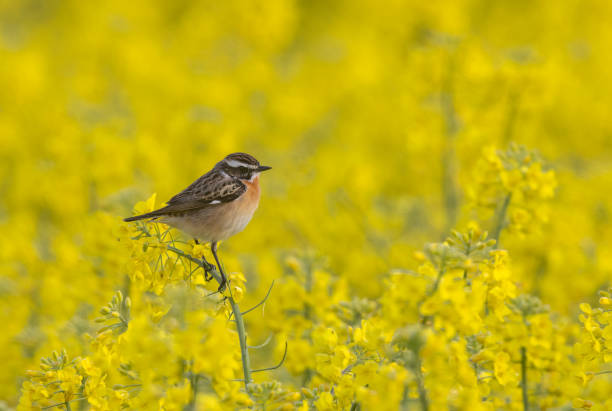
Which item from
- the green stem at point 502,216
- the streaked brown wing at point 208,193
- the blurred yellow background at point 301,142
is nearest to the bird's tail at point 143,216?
the blurred yellow background at point 301,142

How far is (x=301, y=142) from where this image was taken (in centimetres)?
1151

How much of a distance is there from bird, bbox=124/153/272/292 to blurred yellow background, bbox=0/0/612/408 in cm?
44

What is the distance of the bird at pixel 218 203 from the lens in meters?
3.86

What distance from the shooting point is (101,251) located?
189 inches

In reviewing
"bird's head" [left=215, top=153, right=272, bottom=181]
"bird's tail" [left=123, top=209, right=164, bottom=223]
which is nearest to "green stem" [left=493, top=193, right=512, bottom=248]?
"bird's head" [left=215, top=153, right=272, bottom=181]

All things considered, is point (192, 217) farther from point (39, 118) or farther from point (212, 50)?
point (212, 50)

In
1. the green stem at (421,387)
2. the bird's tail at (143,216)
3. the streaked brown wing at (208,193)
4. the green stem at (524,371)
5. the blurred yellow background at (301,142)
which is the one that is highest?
the blurred yellow background at (301,142)

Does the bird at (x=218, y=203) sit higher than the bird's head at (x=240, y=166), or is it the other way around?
the bird's head at (x=240, y=166)

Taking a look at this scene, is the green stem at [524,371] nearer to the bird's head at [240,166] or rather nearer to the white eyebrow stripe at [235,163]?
the bird's head at [240,166]

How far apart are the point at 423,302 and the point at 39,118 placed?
990 centimetres

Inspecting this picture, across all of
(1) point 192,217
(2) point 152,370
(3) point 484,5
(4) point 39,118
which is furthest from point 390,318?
(3) point 484,5

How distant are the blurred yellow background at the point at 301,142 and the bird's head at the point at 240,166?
68 centimetres

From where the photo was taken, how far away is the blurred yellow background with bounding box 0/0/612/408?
585 cm

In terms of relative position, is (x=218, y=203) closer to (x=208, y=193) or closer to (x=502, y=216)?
(x=208, y=193)
